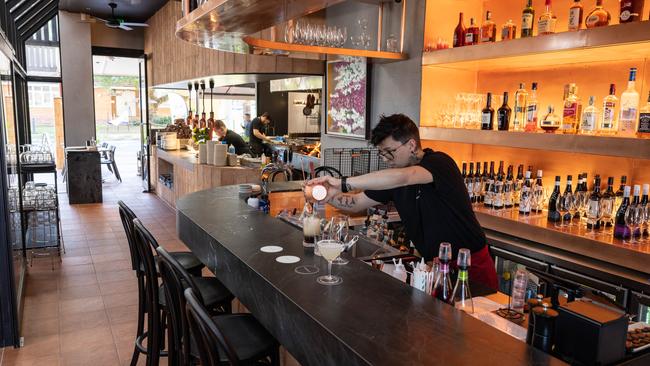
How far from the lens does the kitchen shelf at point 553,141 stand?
2.93 metres

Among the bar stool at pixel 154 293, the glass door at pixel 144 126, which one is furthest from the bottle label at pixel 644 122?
the glass door at pixel 144 126

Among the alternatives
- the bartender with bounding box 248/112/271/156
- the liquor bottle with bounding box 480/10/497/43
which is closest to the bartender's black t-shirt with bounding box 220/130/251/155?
the bartender with bounding box 248/112/271/156

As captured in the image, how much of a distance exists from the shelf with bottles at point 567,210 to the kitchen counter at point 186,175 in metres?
3.05

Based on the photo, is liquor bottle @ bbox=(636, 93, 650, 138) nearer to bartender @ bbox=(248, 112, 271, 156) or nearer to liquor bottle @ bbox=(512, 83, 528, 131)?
liquor bottle @ bbox=(512, 83, 528, 131)

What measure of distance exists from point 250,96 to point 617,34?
1350 cm

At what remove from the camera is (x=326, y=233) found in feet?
→ 8.12

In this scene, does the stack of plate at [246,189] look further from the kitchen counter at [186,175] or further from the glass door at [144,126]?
the glass door at [144,126]

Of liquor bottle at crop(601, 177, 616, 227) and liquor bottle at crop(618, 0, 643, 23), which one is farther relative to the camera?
liquor bottle at crop(601, 177, 616, 227)

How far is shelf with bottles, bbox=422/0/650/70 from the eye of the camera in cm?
302

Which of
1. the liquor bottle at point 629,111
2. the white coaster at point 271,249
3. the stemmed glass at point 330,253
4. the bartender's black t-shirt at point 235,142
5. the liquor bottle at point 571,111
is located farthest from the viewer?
the bartender's black t-shirt at point 235,142

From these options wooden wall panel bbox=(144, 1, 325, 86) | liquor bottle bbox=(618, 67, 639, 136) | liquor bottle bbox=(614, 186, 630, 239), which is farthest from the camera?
wooden wall panel bbox=(144, 1, 325, 86)

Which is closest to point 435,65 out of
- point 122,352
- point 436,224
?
point 436,224

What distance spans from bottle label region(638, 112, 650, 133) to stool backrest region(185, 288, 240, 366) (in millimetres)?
2831

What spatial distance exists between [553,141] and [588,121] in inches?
10.4
